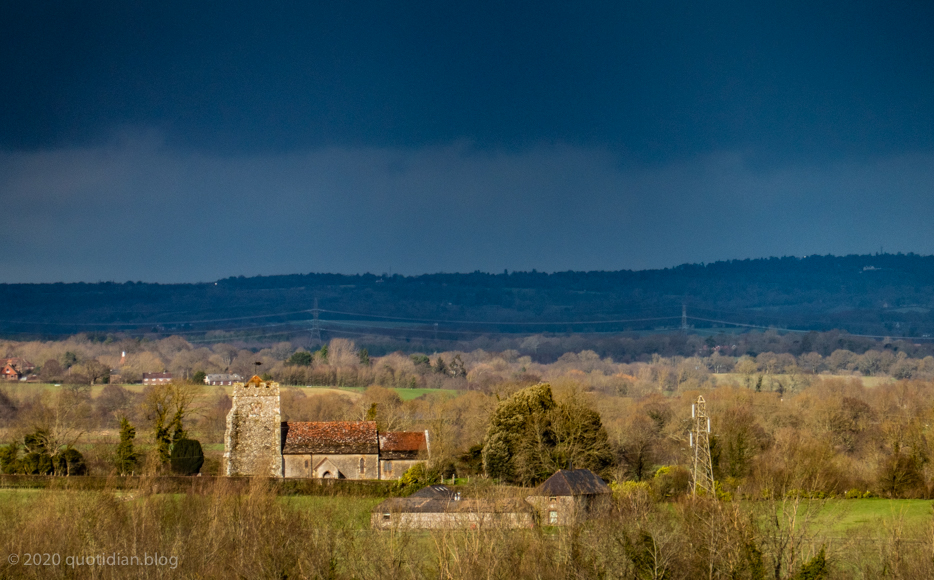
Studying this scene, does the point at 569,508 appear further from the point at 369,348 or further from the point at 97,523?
the point at 369,348

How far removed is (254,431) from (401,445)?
8.47 m

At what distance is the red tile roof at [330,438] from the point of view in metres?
60.4

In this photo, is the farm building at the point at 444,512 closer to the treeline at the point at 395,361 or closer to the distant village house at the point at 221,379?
the treeline at the point at 395,361

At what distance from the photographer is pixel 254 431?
2355 inches

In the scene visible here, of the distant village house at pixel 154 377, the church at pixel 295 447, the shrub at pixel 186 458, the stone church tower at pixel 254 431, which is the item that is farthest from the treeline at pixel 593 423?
the distant village house at pixel 154 377

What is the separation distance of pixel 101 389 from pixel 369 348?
87.7 m

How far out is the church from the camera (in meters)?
59.3

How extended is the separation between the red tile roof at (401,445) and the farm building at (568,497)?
44.7 ft

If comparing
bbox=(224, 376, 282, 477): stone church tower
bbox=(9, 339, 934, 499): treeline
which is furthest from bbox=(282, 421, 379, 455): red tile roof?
bbox=(9, 339, 934, 499): treeline

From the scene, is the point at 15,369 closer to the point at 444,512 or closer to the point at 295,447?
the point at 295,447

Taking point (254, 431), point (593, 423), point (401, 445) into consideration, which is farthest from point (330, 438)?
point (593, 423)

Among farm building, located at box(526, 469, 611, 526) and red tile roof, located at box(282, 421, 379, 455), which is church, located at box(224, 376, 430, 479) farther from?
farm building, located at box(526, 469, 611, 526)

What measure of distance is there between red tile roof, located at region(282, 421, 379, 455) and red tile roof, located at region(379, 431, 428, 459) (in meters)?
0.73

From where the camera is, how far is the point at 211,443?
7788cm
